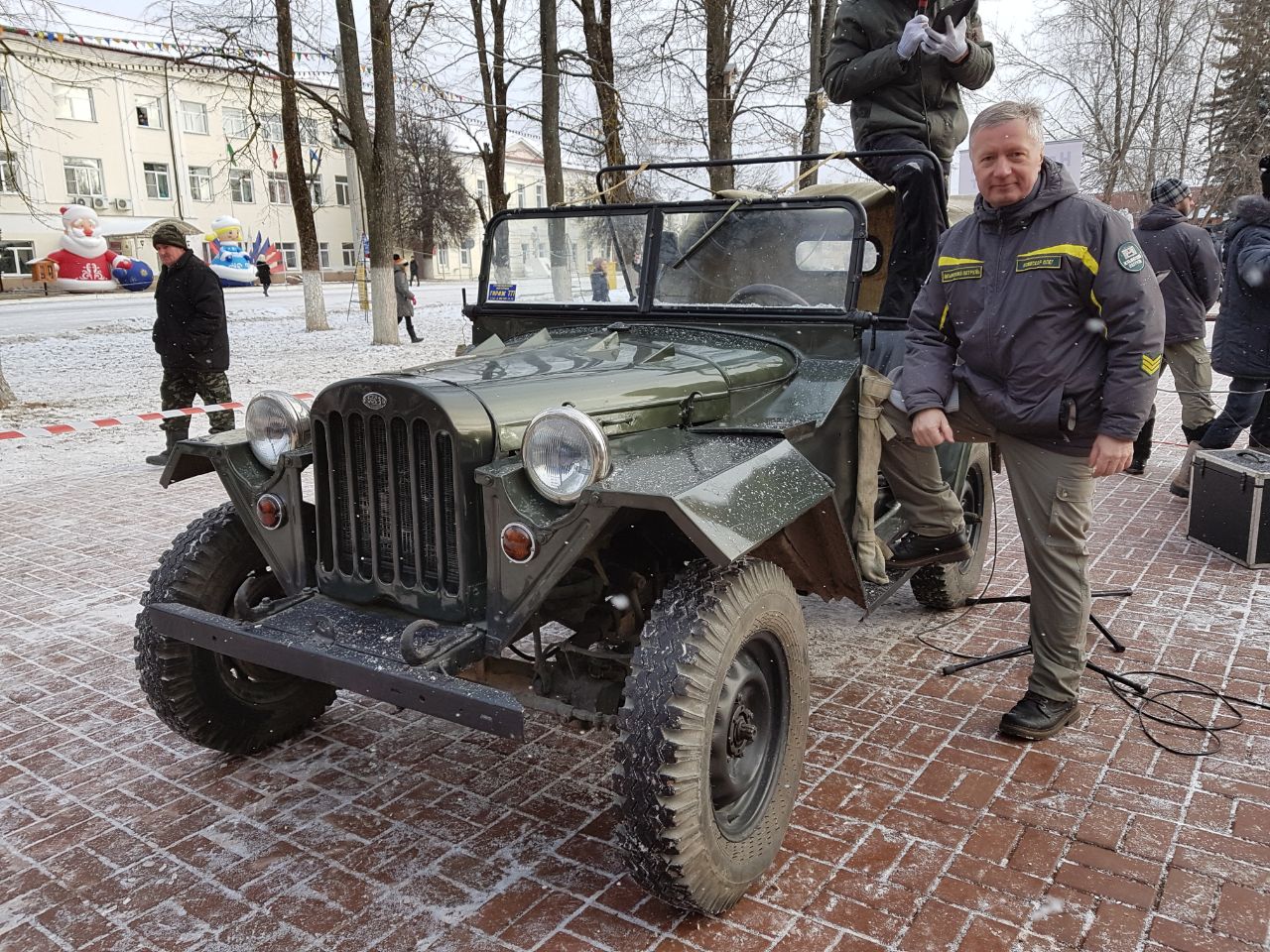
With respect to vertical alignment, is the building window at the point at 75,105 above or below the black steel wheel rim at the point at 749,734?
above

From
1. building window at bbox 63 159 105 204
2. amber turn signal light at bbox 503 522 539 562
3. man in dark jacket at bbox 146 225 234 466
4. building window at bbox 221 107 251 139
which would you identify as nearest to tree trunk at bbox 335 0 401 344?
man in dark jacket at bbox 146 225 234 466

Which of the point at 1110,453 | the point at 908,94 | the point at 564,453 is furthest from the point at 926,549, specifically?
the point at 908,94

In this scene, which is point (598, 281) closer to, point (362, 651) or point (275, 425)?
point (275, 425)

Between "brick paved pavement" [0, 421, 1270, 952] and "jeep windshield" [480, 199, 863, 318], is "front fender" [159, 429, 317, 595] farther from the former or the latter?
"jeep windshield" [480, 199, 863, 318]

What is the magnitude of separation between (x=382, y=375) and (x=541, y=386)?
48 centimetres

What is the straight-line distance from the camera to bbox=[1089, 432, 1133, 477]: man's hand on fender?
10.1 feet

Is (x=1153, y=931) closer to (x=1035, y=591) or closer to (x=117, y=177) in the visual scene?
(x=1035, y=591)

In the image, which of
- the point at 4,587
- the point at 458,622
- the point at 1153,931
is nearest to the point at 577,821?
the point at 458,622

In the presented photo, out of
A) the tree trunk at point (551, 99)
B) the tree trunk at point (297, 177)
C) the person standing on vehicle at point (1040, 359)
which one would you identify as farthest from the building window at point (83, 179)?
the person standing on vehicle at point (1040, 359)

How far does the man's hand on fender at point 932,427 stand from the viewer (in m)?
3.38

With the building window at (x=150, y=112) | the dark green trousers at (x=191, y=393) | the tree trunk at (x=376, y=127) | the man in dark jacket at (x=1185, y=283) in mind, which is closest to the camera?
the man in dark jacket at (x=1185, y=283)

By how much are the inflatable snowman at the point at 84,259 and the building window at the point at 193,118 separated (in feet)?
24.6

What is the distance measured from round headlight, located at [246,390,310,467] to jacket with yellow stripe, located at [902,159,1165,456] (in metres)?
2.09

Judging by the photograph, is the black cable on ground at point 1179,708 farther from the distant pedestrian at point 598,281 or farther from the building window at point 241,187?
the building window at point 241,187
